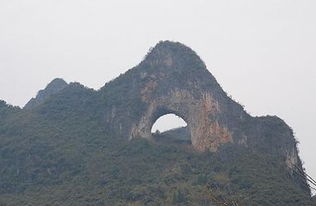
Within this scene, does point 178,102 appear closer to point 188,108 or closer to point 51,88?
point 188,108

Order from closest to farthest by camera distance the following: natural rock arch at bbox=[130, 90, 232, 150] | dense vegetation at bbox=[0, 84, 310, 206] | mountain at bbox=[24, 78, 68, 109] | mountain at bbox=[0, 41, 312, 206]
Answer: dense vegetation at bbox=[0, 84, 310, 206]
mountain at bbox=[0, 41, 312, 206]
natural rock arch at bbox=[130, 90, 232, 150]
mountain at bbox=[24, 78, 68, 109]

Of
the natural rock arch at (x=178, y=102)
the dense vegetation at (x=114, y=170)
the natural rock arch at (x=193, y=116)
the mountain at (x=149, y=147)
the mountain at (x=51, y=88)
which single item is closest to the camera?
the dense vegetation at (x=114, y=170)

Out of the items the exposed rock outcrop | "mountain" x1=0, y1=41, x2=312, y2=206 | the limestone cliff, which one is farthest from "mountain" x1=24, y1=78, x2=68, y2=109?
the exposed rock outcrop

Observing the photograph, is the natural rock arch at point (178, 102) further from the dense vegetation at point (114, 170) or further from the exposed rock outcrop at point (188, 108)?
the dense vegetation at point (114, 170)

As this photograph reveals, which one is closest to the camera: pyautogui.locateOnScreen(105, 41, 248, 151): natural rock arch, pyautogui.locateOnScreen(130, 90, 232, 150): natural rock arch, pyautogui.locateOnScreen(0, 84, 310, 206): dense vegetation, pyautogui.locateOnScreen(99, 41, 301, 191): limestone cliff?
pyautogui.locateOnScreen(0, 84, 310, 206): dense vegetation

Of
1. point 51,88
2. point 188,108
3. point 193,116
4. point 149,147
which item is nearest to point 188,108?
point 188,108

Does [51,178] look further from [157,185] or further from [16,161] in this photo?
[157,185]

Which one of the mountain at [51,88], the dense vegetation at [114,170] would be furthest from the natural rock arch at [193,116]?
the mountain at [51,88]

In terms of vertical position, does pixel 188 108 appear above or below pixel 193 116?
above

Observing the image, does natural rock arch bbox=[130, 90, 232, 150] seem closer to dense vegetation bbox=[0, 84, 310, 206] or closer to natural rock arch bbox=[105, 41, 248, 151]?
natural rock arch bbox=[105, 41, 248, 151]
